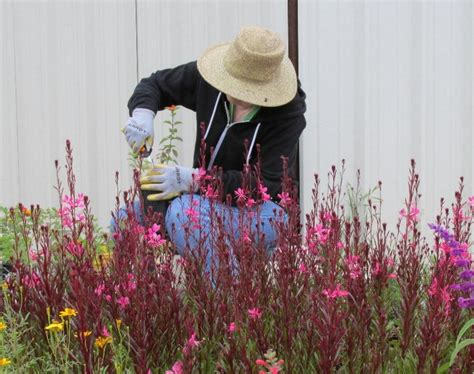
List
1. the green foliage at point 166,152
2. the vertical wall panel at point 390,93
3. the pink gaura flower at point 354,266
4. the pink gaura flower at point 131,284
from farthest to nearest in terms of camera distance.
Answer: the vertical wall panel at point 390,93 → the green foliage at point 166,152 → the pink gaura flower at point 354,266 → the pink gaura flower at point 131,284

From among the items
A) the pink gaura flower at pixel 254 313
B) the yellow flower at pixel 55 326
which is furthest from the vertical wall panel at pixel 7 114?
the pink gaura flower at pixel 254 313

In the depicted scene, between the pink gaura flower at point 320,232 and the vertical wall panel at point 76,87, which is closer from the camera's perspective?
the pink gaura flower at point 320,232

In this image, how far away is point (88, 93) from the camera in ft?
17.0

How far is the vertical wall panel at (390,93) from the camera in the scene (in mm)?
4676

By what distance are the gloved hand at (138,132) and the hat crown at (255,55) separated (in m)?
0.46

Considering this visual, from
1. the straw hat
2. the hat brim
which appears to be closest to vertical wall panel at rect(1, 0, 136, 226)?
the hat brim

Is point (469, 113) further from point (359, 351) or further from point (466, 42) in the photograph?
point (359, 351)

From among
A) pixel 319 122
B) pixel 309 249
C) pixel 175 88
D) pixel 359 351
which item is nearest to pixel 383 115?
pixel 319 122

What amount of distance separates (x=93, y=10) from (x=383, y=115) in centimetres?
202

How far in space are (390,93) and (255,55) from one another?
156cm

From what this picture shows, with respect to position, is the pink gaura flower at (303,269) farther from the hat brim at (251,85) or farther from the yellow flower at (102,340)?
the hat brim at (251,85)

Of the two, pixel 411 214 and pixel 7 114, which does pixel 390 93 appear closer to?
pixel 7 114

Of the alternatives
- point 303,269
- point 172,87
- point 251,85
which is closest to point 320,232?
point 303,269

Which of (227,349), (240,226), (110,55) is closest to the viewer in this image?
(227,349)
